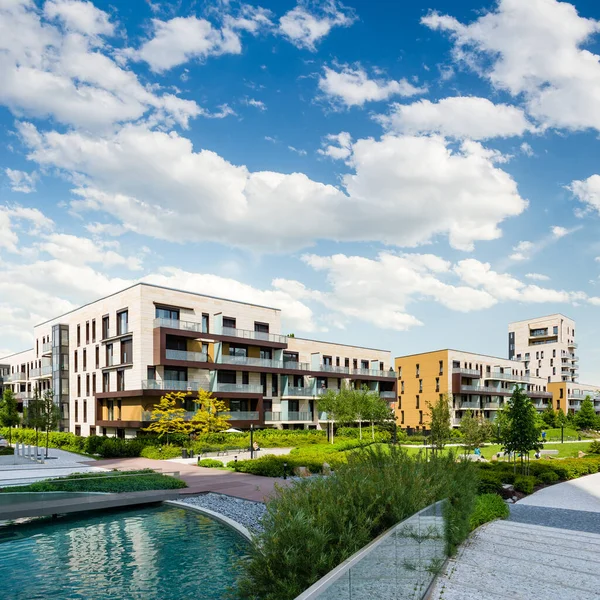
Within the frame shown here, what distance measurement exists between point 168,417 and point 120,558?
1014 inches

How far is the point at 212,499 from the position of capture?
61.8 ft

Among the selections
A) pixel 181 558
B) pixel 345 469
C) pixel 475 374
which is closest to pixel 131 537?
pixel 181 558

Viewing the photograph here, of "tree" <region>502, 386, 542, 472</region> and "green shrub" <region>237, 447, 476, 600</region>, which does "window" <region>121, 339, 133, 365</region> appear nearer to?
"tree" <region>502, 386, 542, 472</region>

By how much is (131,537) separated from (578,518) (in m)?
11.6

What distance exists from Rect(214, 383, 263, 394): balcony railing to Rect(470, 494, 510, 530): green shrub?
3102 centimetres

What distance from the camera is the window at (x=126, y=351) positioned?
41.2 m

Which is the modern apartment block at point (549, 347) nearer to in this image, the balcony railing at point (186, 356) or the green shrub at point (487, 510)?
the balcony railing at point (186, 356)

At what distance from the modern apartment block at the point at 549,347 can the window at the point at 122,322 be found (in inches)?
3460

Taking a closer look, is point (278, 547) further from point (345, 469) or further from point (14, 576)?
point (14, 576)

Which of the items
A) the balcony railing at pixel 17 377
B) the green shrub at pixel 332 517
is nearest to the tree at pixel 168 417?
the green shrub at pixel 332 517

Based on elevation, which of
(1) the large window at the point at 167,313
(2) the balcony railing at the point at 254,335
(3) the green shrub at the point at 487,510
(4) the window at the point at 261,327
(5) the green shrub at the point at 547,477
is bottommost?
(5) the green shrub at the point at 547,477

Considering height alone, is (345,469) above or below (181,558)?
above

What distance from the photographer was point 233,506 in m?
17.5

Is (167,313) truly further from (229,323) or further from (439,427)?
(439,427)
